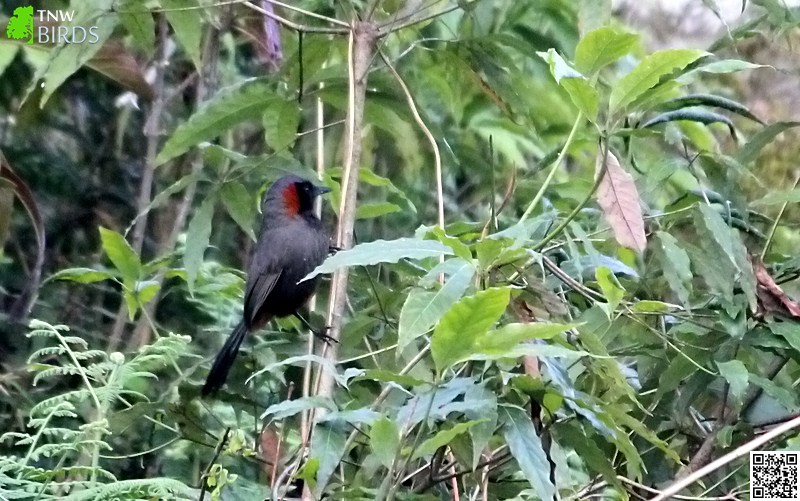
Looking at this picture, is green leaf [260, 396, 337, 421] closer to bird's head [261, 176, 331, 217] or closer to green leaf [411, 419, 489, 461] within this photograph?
green leaf [411, 419, 489, 461]

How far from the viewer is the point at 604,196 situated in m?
1.20

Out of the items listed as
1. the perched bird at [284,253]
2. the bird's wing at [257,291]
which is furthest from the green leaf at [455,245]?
the bird's wing at [257,291]

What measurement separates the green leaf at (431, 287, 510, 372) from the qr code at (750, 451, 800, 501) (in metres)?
0.65

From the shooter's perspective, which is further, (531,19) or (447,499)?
(531,19)

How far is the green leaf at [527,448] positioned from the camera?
1028 millimetres

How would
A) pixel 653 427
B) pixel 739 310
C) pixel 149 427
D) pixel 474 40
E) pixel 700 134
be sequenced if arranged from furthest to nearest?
1. pixel 149 427
2. pixel 700 134
3. pixel 474 40
4. pixel 653 427
5. pixel 739 310

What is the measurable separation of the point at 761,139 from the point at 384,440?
3.05 feet

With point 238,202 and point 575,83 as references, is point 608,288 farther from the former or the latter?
point 238,202

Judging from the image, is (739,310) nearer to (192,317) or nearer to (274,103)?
(274,103)

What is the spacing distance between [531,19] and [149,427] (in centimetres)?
159

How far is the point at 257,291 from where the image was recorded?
254 cm

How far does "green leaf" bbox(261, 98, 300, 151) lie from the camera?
1.79m

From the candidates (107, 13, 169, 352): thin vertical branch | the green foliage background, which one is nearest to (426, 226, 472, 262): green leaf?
the green foliage background

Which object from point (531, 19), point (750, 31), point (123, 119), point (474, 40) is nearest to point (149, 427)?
point (123, 119)
